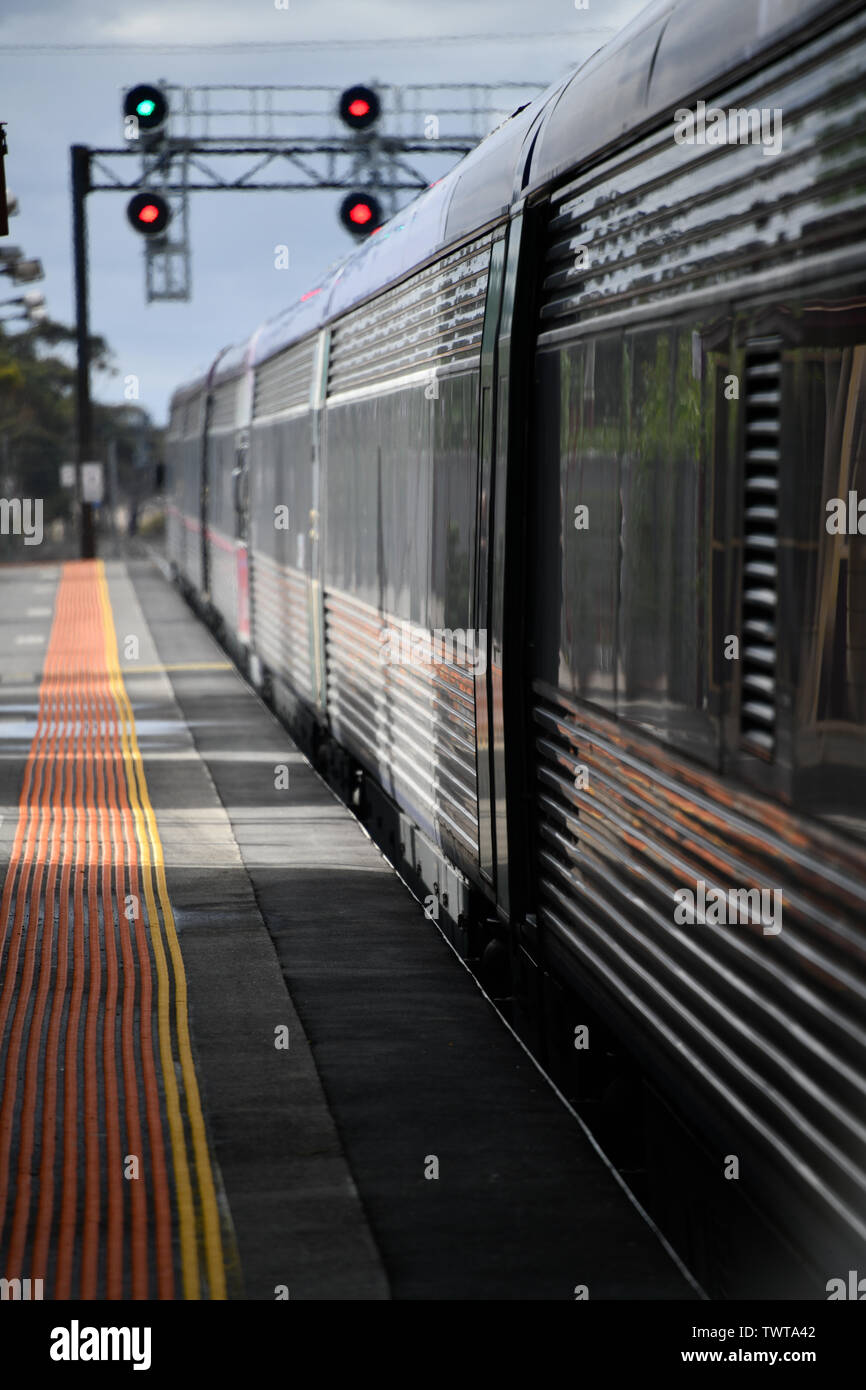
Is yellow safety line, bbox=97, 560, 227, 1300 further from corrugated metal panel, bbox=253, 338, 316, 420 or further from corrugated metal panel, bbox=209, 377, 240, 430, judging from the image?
corrugated metal panel, bbox=209, 377, 240, 430

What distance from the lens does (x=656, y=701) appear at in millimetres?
4613

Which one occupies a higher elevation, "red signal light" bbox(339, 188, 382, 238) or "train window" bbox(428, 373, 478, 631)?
"red signal light" bbox(339, 188, 382, 238)

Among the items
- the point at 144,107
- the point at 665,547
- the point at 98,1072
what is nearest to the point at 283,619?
the point at 144,107

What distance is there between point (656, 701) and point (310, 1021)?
3001 mm

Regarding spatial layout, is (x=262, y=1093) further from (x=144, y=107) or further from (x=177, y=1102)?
(x=144, y=107)

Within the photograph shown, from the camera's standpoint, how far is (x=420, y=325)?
837cm

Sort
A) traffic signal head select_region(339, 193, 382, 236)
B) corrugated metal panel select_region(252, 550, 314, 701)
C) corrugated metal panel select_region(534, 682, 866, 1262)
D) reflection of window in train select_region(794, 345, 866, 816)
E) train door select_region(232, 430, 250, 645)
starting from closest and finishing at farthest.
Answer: reflection of window in train select_region(794, 345, 866, 816), corrugated metal panel select_region(534, 682, 866, 1262), corrugated metal panel select_region(252, 550, 314, 701), train door select_region(232, 430, 250, 645), traffic signal head select_region(339, 193, 382, 236)

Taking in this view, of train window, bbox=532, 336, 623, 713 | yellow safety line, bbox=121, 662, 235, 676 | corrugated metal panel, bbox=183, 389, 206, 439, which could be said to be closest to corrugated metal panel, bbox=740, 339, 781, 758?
train window, bbox=532, 336, 623, 713

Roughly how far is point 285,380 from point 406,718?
6.33 m

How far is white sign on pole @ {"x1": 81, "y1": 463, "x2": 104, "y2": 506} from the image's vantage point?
3956 centimetres

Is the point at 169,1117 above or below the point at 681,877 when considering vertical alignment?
below

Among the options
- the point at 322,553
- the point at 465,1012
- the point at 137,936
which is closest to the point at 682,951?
the point at 465,1012

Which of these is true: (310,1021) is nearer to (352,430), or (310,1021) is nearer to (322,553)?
(352,430)

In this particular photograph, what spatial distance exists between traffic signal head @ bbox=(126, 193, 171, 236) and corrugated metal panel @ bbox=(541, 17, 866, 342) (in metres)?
17.7
